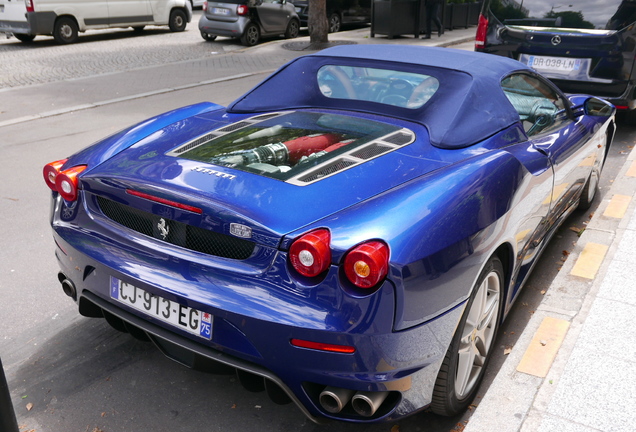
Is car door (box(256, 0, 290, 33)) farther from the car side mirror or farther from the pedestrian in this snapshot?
the car side mirror

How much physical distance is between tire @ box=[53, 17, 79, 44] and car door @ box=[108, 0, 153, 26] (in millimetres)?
1043

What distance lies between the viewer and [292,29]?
17.6m

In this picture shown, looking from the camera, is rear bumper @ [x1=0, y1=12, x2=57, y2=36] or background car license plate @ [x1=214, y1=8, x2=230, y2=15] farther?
background car license plate @ [x1=214, y1=8, x2=230, y2=15]

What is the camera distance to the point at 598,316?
3459 millimetres

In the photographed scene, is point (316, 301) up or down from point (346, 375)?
up

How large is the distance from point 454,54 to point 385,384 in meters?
2.22

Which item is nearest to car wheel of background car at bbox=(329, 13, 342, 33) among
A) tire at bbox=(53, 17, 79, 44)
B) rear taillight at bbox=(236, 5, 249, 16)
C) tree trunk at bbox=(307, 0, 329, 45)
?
tree trunk at bbox=(307, 0, 329, 45)

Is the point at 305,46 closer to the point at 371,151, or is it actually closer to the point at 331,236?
the point at 371,151

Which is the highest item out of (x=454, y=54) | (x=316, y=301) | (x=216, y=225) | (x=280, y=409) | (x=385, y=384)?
(x=454, y=54)

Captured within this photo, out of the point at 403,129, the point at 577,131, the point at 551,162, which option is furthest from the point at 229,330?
the point at 577,131

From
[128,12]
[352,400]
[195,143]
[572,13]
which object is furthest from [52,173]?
[128,12]

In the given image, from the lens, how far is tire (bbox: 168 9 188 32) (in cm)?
1803

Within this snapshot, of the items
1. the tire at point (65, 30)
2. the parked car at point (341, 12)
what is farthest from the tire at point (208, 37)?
the parked car at point (341, 12)

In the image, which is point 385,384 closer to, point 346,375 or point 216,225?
point 346,375
